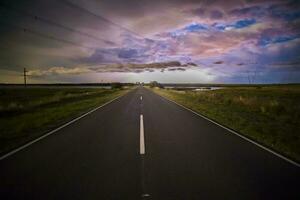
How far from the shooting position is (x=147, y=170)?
17.3 ft

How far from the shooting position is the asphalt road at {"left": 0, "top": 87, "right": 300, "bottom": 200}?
13.7 ft

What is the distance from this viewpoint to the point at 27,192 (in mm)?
4180

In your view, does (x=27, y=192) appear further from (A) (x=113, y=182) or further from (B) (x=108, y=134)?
(B) (x=108, y=134)

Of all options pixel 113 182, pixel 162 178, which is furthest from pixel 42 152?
pixel 162 178

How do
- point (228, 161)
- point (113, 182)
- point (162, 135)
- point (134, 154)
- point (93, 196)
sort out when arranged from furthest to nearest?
point (162, 135)
point (134, 154)
point (228, 161)
point (113, 182)
point (93, 196)

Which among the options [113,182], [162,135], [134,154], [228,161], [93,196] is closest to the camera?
[93,196]

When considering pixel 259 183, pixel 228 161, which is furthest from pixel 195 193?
pixel 228 161

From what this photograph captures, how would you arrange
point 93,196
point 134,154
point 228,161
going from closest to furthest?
point 93,196 < point 228,161 < point 134,154

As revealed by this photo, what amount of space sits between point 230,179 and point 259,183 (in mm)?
535

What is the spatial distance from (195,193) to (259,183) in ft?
4.70

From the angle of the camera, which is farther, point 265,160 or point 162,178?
point 265,160

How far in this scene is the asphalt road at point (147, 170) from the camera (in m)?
4.18

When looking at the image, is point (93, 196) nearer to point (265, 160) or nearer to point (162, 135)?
point (265, 160)

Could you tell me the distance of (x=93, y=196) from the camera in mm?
4012
